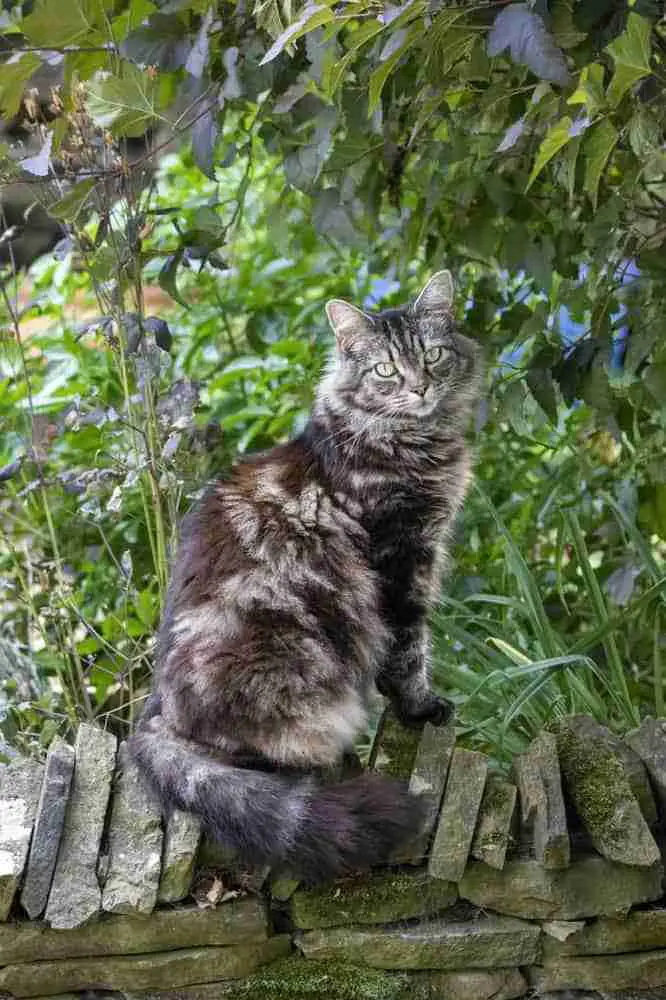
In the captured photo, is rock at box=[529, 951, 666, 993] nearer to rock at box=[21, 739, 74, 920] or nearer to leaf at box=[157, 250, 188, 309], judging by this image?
rock at box=[21, 739, 74, 920]

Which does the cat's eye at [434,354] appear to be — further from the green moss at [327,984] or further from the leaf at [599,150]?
the green moss at [327,984]

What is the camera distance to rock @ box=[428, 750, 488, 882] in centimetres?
223

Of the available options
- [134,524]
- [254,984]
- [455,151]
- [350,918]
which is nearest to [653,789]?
[350,918]

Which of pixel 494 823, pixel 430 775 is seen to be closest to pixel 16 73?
pixel 430 775

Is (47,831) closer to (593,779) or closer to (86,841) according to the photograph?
(86,841)

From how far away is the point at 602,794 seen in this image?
227 centimetres

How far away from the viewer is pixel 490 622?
10.6 feet

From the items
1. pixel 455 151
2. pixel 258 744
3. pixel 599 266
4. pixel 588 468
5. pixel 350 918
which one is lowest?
pixel 350 918

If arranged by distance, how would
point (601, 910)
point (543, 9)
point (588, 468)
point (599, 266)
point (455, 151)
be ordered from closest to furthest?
point (543, 9) < point (601, 910) < point (599, 266) < point (455, 151) < point (588, 468)

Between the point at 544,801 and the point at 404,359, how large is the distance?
118 cm

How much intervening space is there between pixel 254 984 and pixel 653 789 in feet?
2.84

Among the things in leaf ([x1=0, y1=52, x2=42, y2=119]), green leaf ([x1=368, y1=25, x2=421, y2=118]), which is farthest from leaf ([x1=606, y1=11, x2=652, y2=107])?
leaf ([x1=0, y1=52, x2=42, y2=119])

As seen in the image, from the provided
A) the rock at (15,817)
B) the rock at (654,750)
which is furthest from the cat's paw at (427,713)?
the rock at (15,817)

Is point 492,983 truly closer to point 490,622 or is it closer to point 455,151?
point 490,622
